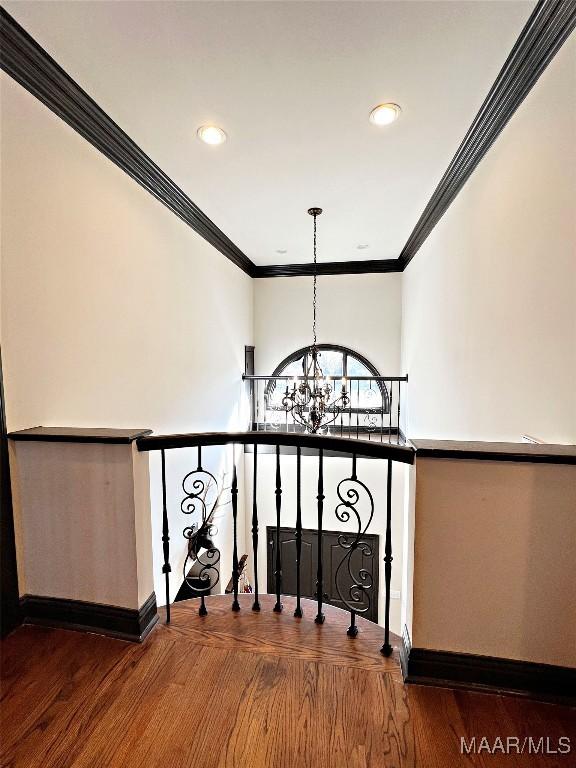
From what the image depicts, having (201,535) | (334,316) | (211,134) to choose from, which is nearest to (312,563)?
(334,316)

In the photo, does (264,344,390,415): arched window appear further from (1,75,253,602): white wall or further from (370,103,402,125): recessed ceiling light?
(370,103,402,125): recessed ceiling light

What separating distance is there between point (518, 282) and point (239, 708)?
2300 millimetres

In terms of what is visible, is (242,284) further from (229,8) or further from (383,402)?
(229,8)

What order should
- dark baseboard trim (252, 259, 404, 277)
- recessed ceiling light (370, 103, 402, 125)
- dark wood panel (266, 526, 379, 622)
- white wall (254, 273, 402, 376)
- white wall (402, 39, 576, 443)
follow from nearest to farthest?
white wall (402, 39, 576, 443) < recessed ceiling light (370, 103, 402, 125) < dark wood panel (266, 526, 379, 622) < dark baseboard trim (252, 259, 404, 277) < white wall (254, 273, 402, 376)

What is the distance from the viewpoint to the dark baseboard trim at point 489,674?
124cm

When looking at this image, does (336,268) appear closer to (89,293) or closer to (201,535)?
(89,293)

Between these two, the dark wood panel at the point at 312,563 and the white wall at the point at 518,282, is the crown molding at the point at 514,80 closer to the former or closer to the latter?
the white wall at the point at 518,282

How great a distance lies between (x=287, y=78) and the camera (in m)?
1.97

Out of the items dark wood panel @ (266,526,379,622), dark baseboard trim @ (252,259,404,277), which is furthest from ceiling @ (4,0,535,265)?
dark wood panel @ (266,526,379,622)

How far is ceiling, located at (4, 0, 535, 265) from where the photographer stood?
5.31 feet

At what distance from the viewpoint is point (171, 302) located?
332 centimetres

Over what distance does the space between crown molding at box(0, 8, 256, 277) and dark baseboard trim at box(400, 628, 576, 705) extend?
3.18 meters

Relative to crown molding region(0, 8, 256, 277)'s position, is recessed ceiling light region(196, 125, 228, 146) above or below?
above

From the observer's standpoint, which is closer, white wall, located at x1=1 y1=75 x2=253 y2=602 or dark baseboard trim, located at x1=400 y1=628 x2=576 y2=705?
dark baseboard trim, located at x1=400 y1=628 x2=576 y2=705
